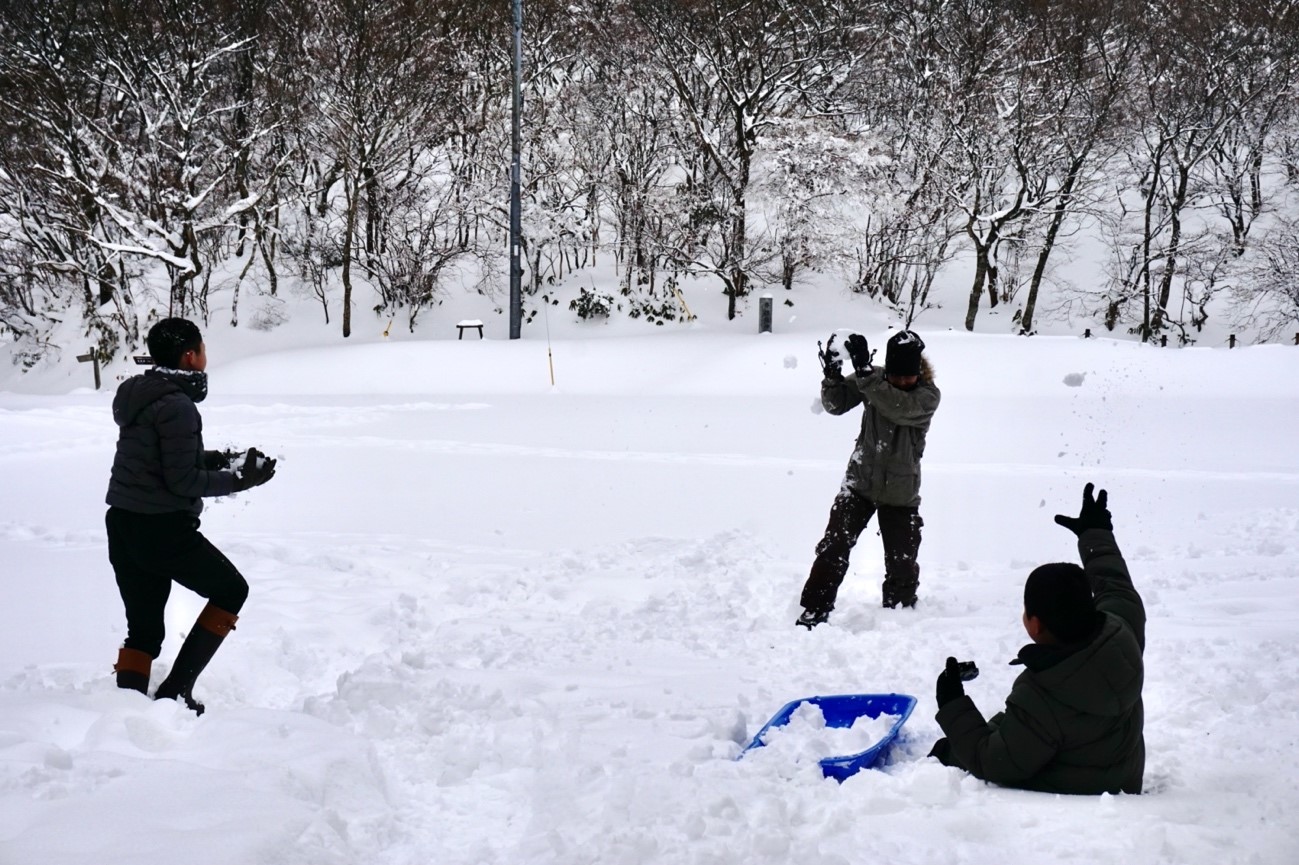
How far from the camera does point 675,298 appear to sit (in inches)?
886

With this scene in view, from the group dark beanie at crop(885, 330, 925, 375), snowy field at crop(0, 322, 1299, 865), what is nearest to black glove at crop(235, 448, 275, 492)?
snowy field at crop(0, 322, 1299, 865)

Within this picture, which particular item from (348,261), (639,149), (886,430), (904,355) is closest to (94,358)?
(348,261)

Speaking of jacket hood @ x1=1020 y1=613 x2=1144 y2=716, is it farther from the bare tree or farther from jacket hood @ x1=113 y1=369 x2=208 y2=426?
the bare tree

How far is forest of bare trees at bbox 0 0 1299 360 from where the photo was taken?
2036 centimetres

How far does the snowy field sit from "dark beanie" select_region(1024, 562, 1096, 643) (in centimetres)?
50

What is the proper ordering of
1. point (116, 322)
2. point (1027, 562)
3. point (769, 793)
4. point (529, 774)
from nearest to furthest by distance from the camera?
point (769, 793) → point (529, 774) → point (1027, 562) → point (116, 322)

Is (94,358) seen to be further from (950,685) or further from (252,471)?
(950,685)

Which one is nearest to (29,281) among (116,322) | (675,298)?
(116,322)

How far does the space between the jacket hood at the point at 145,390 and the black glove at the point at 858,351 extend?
3.19 meters

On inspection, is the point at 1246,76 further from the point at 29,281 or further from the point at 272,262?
the point at 29,281

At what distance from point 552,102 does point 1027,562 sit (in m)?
20.2

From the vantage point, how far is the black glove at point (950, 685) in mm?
3125

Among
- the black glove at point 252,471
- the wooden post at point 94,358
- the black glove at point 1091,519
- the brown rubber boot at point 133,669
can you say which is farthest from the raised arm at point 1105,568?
the wooden post at point 94,358

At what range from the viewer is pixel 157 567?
11.9 feet
